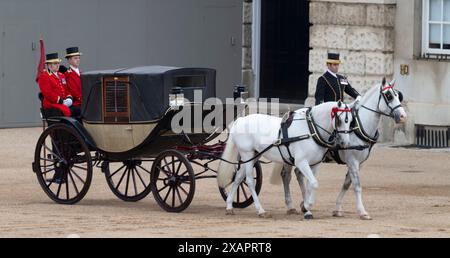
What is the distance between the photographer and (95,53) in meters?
26.5

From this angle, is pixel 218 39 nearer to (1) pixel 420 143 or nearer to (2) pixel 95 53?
(2) pixel 95 53

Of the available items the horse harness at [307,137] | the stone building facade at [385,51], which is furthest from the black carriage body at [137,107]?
the stone building facade at [385,51]

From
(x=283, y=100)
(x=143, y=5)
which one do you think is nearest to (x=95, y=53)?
(x=143, y=5)

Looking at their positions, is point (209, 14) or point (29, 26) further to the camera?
point (209, 14)

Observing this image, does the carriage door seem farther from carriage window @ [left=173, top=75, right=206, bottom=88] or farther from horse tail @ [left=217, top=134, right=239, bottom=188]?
horse tail @ [left=217, top=134, right=239, bottom=188]

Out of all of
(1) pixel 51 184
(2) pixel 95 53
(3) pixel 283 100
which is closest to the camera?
(1) pixel 51 184

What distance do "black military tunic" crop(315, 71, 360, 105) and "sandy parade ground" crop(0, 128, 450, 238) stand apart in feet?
4.01

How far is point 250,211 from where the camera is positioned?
609 inches

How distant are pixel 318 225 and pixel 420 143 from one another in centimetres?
895

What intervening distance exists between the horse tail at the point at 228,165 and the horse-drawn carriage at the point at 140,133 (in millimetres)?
187

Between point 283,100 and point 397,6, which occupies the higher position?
point 397,6

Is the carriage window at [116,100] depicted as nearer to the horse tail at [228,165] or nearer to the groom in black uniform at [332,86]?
the horse tail at [228,165]

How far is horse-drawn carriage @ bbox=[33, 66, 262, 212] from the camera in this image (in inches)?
602

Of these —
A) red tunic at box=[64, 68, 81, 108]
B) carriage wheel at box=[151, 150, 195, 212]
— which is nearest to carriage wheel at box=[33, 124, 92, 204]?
red tunic at box=[64, 68, 81, 108]
